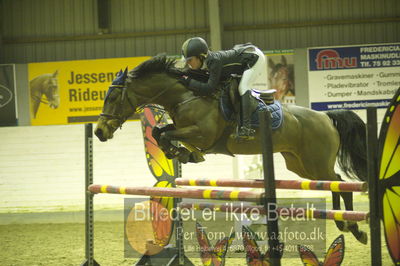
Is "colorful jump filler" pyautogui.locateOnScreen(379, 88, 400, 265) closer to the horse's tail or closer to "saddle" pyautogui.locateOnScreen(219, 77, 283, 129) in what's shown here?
"saddle" pyautogui.locateOnScreen(219, 77, 283, 129)

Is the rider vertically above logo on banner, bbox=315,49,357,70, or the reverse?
logo on banner, bbox=315,49,357,70

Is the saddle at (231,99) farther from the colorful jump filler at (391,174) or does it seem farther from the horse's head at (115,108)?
the colorful jump filler at (391,174)

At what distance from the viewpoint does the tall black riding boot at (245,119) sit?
3895 millimetres

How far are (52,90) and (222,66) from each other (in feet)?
15.6

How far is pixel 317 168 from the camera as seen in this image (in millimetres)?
4449

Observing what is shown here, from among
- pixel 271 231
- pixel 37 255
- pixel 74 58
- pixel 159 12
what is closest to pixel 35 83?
pixel 74 58

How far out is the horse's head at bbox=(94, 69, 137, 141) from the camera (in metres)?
3.89

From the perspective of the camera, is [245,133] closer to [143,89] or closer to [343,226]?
[143,89]

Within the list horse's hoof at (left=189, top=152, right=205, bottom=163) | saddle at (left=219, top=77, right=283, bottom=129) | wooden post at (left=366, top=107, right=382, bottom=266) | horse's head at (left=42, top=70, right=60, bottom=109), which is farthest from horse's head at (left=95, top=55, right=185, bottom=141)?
horse's head at (left=42, top=70, right=60, bottom=109)

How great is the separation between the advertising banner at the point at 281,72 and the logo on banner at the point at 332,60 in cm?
43

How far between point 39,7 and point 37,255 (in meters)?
5.15

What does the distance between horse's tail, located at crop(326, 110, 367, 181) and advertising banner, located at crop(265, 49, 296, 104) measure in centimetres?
332

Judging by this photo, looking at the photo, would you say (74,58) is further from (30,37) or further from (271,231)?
(271,231)

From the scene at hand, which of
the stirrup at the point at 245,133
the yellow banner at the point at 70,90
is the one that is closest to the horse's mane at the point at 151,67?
the stirrup at the point at 245,133
